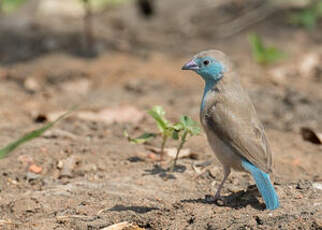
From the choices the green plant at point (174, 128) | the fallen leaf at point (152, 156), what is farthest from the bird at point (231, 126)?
the fallen leaf at point (152, 156)

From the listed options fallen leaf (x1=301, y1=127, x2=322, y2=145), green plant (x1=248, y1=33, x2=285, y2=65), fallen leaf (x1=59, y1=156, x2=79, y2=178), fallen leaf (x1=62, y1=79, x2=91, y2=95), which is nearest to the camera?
fallen leaf (x1=59, y1=156, x2=79, y2=178)

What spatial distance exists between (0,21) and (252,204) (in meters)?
6.42

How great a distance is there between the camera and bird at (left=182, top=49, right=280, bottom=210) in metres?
4.05

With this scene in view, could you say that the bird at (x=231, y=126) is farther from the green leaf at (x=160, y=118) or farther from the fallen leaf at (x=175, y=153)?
the fallen leaf at (x=175, y=153)

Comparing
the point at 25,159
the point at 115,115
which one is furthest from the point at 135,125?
the point at 25,159

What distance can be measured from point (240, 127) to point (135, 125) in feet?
5.71

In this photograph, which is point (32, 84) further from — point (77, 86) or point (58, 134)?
point (58, 134)

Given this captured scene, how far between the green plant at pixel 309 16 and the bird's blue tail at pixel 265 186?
520 cm

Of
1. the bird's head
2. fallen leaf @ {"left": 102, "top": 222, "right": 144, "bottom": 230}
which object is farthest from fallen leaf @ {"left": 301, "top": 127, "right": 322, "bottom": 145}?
fallen leaf @ {"left": 102, "top": 222, "right": 144, "bottom": 230}

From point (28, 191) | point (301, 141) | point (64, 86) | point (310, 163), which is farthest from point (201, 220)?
point (64, 86)

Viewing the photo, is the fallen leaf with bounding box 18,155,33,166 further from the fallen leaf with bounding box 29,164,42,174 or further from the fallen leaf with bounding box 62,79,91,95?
the fallen leaf with bounding box 62,79,91,95

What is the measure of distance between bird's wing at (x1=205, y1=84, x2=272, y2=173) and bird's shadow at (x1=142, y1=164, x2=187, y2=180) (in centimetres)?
56

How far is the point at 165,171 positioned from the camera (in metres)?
4.68

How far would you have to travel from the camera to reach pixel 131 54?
808 centimetres
